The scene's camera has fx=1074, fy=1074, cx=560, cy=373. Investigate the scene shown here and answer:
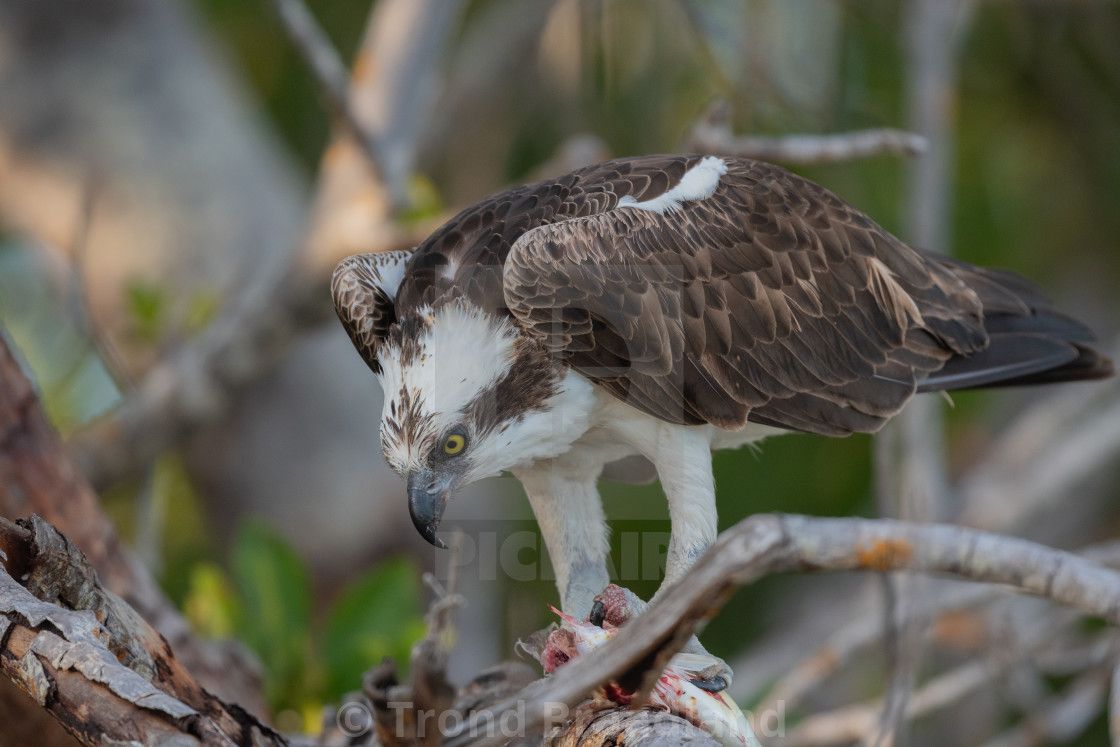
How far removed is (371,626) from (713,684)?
2.22 metres

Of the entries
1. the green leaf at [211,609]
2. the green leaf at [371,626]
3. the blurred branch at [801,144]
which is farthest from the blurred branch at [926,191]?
the green leaf at [211,609]

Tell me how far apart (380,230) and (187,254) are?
7.55 ft

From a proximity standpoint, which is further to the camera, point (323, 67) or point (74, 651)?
point (323, 67)

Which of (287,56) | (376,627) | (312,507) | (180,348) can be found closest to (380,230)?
(180,348)

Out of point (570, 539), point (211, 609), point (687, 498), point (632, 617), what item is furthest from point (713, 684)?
point (211, 609)

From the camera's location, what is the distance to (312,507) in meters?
7.21

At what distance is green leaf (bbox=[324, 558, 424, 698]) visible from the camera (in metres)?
4.67

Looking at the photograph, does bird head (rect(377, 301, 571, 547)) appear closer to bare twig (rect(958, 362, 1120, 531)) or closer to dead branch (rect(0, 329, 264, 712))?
dead branch (rect(0, 329, 264, 712))

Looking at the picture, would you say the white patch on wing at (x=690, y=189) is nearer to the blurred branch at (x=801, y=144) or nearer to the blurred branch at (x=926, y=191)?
the blurred branch at (x=801, y=144)

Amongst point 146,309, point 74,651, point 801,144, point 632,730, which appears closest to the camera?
point 74,651

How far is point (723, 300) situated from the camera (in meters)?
3.41

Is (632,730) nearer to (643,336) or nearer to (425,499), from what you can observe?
(425,499)

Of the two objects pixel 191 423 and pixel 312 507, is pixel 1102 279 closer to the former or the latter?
pixel 312 507

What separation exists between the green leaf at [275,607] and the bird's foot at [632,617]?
82.9 inches
